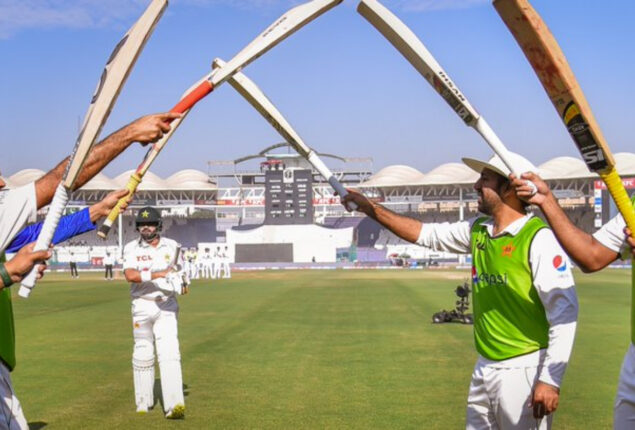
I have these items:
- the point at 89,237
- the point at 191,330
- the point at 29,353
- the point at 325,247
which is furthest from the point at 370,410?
the point at 89,237

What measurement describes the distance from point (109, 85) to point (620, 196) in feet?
9.20

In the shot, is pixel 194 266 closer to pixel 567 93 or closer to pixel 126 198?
pixel 126 198

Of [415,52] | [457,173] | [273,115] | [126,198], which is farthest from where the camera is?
[457,173]

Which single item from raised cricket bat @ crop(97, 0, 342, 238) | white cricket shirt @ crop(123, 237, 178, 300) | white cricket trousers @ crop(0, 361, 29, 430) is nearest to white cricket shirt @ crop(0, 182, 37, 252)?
white cricket trousers @ crop(0, 361, 29, 430)

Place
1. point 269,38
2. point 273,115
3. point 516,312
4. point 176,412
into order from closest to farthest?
point 516,312 → point 269,38 → point 273,115 → point 176,412

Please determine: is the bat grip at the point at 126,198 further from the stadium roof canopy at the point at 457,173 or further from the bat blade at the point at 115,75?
the stadium roof canopy at the point at 457,173

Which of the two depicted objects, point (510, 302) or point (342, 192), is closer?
point (510, 302)

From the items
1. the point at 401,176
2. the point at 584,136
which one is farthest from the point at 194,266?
the point at 401,176

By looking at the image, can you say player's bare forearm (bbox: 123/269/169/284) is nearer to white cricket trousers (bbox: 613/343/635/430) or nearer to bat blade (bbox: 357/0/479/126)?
bat blade (bbox: 357/0/479/126)

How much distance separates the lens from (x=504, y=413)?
4.74 metres

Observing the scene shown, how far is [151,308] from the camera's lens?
8977 millimetres

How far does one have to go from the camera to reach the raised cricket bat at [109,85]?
4.40 m

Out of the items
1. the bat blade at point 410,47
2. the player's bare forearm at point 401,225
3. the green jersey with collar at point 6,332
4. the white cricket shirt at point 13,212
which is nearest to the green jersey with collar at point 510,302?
the player's bare forearm at point 401,225

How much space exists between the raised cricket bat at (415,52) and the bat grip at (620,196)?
1.02m
